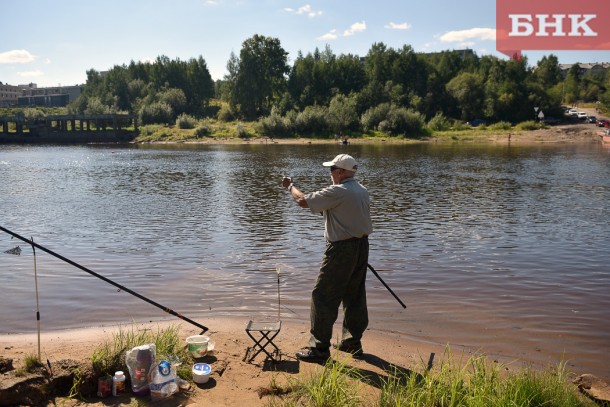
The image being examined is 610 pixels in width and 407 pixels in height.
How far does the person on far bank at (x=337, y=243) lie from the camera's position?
6555 millimetres

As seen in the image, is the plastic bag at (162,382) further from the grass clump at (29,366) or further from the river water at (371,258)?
the river water at (371,258)

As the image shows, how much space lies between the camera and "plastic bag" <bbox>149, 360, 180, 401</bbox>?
582 centimetres

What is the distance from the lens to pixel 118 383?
19.3ft

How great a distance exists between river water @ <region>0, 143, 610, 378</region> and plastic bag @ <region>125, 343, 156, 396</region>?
3.26 metres

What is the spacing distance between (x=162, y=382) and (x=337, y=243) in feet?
8.56

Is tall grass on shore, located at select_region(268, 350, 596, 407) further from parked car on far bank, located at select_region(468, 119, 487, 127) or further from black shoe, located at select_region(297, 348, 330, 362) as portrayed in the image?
parked car on far bank, located at select_region(468, 119, 487, 127)

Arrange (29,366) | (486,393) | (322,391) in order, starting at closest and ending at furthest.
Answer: (486,393), (322,391), (29,366)

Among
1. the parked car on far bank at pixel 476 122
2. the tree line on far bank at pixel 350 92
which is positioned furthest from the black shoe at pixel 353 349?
the parked car on far bank at pixel 476 122

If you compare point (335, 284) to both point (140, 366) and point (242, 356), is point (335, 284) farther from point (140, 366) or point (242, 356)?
point (140, 366)

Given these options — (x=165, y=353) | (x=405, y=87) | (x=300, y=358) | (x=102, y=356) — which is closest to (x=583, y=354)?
(x=300, y=358)

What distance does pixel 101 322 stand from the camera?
363 inches

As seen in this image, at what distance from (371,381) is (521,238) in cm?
1162

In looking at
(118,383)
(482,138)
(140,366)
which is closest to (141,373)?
(140,366)

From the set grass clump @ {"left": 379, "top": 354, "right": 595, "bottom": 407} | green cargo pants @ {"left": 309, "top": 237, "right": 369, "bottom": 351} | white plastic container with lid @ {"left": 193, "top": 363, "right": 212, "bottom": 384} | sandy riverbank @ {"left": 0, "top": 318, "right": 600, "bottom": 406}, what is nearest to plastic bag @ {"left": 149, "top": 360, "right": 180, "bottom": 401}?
sandy riverbank @ {"left": 0, "top": 318, "right": 600, "bottom": 406}
